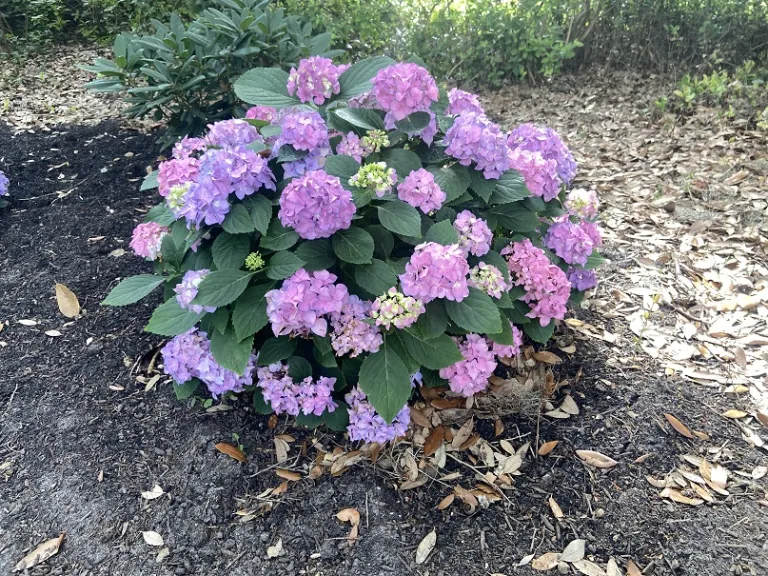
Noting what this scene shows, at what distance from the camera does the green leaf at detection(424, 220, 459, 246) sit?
1.83 meters

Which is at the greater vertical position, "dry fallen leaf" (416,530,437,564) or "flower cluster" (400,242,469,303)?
"flower cluster" (400,242,469,303)

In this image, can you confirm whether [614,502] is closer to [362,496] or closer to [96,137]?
[362,496]

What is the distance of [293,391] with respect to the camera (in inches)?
81.0

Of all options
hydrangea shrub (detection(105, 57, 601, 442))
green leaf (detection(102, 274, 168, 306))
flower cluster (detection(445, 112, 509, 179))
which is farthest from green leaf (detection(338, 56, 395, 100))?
green leaf (detection(102, 274, 168, 306))

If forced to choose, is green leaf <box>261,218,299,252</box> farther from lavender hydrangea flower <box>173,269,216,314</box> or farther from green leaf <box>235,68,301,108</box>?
green leaf <box>235,68,301,108</box>

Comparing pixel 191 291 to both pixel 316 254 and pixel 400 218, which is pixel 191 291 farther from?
pixel 400 218

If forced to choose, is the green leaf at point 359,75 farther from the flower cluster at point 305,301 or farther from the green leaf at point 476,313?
the green leaf at point 476,313

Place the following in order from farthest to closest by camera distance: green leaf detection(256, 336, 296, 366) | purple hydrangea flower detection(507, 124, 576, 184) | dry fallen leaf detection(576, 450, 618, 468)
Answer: purple hydrangea flower detection(507, 124, 576, 184), dry fallen leaf detection(576, 450, 618, 468), green leaf detection(256, 336, 296, 366)

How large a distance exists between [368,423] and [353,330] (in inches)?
15.4

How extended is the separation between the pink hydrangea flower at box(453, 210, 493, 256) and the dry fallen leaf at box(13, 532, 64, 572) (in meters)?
1.63

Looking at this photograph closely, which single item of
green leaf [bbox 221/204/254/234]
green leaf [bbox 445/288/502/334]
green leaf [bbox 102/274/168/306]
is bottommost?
green leaf [bbox 102/274/168/306]

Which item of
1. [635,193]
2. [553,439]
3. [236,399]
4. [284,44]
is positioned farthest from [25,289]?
[635,193]

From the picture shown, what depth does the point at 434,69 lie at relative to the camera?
495 centimetres

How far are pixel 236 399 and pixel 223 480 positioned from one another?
348 millimetres
